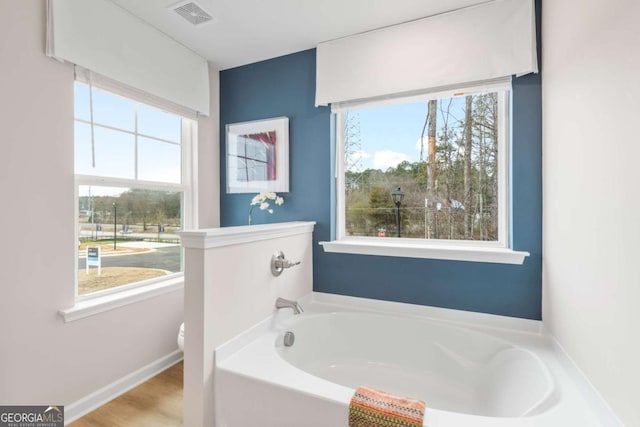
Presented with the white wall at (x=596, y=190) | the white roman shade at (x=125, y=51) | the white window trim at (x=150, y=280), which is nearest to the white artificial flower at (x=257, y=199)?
the white window trim at (x=150, y=280)

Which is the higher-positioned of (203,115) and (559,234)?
(203,115)

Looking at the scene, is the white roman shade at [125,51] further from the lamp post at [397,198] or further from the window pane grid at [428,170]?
the lamp post at [397,198]

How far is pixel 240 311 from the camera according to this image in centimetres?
162

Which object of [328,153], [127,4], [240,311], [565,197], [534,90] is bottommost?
[240,311]

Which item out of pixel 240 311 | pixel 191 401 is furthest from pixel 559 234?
pixel 191 401

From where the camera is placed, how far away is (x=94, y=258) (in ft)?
6.20

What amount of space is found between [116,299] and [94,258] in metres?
0.29

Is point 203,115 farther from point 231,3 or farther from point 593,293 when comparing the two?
point 593,293

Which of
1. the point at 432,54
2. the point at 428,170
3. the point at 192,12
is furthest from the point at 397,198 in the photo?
the point at 192,12

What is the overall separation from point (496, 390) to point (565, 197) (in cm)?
103

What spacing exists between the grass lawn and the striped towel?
170 centimetres

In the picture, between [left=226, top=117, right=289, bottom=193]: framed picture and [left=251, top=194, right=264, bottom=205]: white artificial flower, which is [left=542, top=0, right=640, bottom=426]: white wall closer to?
[left=226, top=117, right=289, bottom=193]: framed picture

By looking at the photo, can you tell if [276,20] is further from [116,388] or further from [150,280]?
[116,388]

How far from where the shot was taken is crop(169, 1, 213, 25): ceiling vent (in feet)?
6.13
